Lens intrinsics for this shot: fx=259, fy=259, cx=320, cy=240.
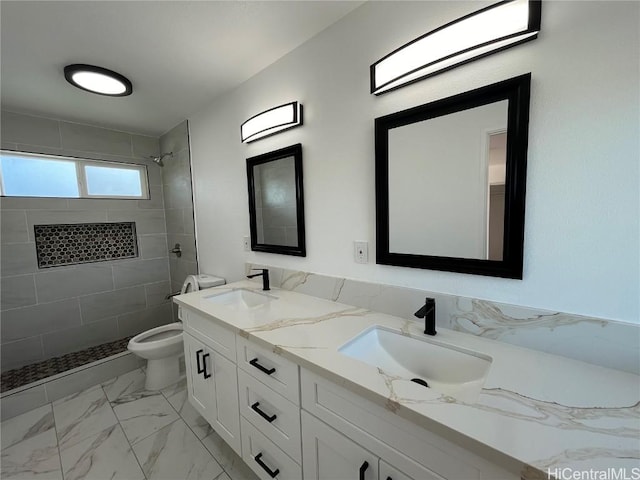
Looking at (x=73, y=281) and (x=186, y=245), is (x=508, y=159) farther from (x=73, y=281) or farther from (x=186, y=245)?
(x=73, y=281)

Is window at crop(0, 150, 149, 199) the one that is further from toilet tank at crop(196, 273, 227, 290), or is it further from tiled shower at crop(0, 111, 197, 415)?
toilet tank at crop(196, 273, 227, 290)

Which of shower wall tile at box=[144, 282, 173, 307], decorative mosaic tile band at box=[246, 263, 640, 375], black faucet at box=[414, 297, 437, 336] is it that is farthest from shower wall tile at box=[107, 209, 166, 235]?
black faucet at box=[414, 297, 437, 336]

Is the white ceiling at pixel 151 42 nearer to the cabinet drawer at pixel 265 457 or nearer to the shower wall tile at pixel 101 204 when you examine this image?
the shower wall tile at pixel 101 204

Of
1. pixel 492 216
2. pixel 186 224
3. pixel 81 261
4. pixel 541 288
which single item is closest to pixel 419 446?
pixel 541 288

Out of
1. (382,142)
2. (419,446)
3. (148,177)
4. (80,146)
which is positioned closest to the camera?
(419,446)

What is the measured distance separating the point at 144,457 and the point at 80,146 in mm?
2658

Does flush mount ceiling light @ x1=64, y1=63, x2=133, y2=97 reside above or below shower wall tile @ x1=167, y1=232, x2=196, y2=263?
above

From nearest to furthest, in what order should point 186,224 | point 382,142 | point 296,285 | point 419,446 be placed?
1. point 419,446
2. point 382,142
3. point 296,285
4. point 186,224

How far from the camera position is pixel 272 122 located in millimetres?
1616

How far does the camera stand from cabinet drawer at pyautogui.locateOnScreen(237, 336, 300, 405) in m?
0.96

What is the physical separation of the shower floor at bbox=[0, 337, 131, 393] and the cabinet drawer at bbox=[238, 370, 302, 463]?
1979 mm

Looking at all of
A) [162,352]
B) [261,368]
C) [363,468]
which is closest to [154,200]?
[162,352]

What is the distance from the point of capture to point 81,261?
99.6 inches

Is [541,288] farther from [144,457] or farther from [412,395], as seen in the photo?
[144,457]
